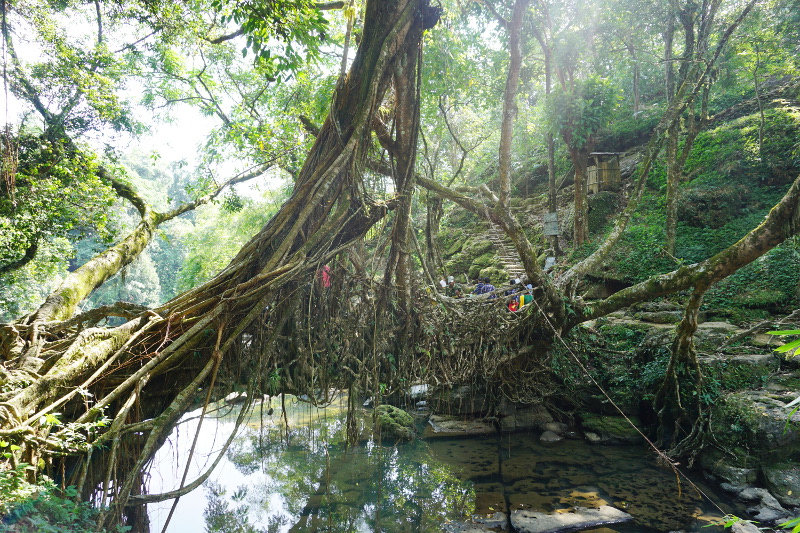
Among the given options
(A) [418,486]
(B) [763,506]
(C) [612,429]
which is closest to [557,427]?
(C) [612,429]

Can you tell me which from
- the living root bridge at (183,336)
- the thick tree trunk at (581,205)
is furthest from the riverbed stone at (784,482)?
the thick tree trunk at (581,205)

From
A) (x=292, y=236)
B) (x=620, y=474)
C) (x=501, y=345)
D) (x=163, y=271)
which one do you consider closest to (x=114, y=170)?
(x=292, y=236)

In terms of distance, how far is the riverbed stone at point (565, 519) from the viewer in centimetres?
471

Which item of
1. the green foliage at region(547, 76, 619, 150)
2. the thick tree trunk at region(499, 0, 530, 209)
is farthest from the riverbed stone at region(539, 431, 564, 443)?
the green foliage at region(547, 76, 619, 150)

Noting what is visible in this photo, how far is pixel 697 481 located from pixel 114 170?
9.48 meters

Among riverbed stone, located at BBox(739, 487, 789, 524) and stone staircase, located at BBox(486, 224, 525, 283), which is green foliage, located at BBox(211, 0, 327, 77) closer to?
riverbed stone, located at BBox(739, 487, 789, 524)

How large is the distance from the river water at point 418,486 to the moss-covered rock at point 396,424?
210 millimetres

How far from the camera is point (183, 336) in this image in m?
3.40

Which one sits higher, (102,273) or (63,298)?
(102,273)

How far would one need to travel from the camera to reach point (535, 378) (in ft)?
21.8

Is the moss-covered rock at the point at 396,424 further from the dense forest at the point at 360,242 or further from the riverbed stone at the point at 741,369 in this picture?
the riverbed stone at the point at 741,369

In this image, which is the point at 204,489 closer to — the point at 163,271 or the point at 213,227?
the point at 213,227

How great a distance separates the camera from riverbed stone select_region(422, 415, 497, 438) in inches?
306

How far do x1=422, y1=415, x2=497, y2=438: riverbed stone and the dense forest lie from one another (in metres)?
0.36
